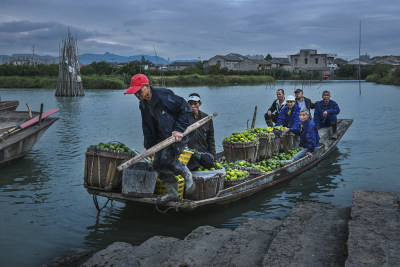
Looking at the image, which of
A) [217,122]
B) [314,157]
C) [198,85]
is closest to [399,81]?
[198,85]

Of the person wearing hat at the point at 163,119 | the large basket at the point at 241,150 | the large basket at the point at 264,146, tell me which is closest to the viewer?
the person wearing hat at the point at 163,119

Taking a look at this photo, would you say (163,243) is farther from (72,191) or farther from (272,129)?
(272,129)

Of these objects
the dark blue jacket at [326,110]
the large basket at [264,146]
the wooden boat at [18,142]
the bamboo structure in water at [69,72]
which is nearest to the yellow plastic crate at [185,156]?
the large basket at [264,146]

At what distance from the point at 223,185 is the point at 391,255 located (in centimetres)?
392

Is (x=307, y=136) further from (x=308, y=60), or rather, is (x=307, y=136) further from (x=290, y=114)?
(x=308, y=60)

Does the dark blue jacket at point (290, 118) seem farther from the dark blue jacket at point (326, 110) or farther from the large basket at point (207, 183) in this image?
the large basket at point (207, 183)

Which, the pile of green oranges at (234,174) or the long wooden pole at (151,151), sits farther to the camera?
the pile of green oranges at (234,174)

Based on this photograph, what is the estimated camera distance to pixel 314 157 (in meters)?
11.3

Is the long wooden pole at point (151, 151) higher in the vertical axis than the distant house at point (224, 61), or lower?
lower

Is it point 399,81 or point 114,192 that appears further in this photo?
point 399,81

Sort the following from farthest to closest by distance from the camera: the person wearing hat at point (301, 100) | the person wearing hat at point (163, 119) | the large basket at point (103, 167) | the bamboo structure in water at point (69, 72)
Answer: the bamboo structure in water at point (69, 72) < the person wearing hat at point (301, 100) < the large basket at point (103, 167) < the person wearing hat at point (163, 119)

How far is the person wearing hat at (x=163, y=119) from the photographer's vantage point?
18.6 ft

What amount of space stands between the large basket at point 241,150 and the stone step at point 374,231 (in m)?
3.65

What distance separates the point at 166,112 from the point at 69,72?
37307 mm
